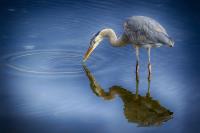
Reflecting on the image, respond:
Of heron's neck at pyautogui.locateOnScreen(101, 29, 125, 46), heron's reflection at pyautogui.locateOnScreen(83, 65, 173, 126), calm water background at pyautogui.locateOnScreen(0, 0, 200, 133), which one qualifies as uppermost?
heron's neck at pyautogui.locateOnScreen(101, 29, 125, 46)

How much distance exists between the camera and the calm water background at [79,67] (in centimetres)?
660

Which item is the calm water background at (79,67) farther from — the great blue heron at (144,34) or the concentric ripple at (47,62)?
the great blue heron at (144,34)

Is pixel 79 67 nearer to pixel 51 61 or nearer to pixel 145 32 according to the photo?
pixel 51 61

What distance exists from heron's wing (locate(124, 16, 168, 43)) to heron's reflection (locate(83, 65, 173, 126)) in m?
0.64

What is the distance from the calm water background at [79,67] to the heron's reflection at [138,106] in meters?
0.08

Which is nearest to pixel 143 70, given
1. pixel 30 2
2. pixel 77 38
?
pixel 77 38

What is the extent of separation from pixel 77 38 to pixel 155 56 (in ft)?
4.51

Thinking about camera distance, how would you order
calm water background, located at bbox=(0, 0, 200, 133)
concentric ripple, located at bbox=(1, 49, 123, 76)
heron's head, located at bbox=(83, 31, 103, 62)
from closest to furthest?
calm water background, located at bbox=(0, 0, 200, 133) → concentric ripple, located at bbox=(1, 49, 123, 76) → heron's head, located at bbox=(83, 31, 103, 62)

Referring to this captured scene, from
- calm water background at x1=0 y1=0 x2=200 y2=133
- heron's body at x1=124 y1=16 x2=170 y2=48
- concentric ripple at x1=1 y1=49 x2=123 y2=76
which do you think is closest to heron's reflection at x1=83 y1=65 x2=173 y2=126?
calm water background at x1=0 y1=0 x2=200 y2=133

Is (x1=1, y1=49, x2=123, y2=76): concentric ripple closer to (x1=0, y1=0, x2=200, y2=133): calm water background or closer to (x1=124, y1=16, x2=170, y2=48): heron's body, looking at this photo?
(x1=0, y1=0, x2=200, y2=133): calm water background

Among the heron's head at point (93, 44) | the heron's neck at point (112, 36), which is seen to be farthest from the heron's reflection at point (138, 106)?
the heron's neck at point (112, 36)

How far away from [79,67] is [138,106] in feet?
4.47

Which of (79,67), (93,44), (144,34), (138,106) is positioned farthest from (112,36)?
(138,106)

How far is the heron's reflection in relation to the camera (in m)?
6.66
